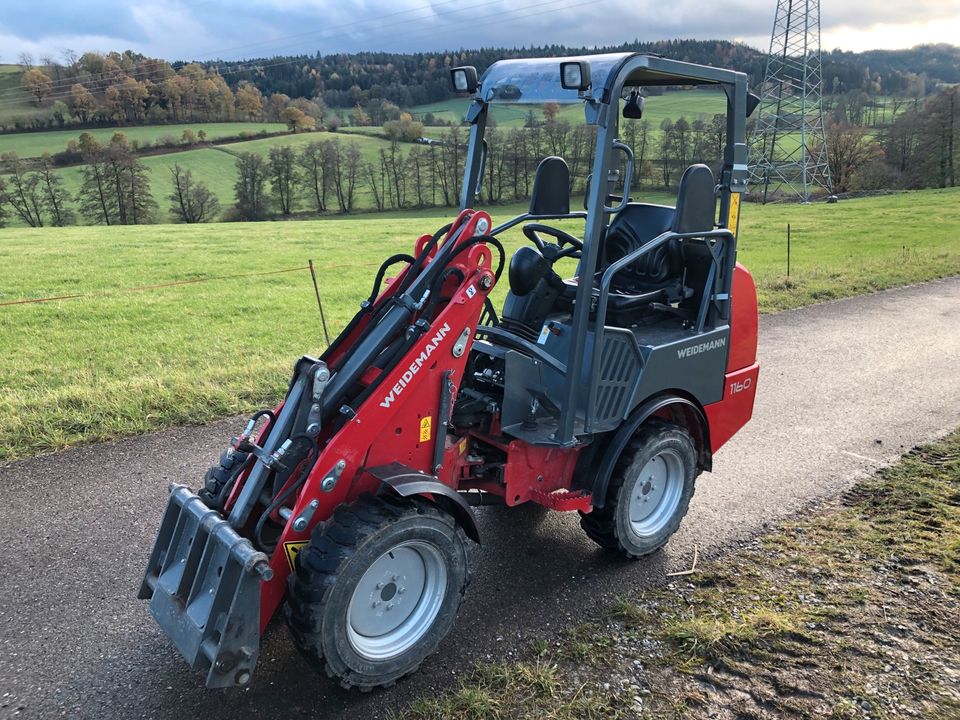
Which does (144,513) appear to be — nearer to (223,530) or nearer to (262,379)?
(223,530)

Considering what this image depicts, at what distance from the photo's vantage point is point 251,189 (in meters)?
47.4

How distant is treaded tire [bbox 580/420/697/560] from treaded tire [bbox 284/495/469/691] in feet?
3.76

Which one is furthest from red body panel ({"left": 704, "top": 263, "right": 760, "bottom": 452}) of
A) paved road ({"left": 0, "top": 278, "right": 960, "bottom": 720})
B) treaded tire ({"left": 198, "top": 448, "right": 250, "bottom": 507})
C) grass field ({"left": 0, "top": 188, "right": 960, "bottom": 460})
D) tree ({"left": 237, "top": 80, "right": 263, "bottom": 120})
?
tree ({"left": 237, "top": 80, "right": 263, "bottom": 120})

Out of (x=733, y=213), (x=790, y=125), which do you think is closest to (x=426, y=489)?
(x=733, y=213)

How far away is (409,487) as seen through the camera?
Result: 3.20 m

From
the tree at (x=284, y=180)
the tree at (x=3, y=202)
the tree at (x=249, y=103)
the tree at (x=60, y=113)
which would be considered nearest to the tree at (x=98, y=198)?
the tree at (x=3, y=202)

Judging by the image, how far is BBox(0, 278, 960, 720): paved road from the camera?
10.8 feet

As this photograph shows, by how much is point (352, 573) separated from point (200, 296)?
39.3 ft

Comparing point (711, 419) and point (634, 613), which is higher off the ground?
point (711, 419)

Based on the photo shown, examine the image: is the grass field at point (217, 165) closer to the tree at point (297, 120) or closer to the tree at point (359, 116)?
the tree at point (359, 116)

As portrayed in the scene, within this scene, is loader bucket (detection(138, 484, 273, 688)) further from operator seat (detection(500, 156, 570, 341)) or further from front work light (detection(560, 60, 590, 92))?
front work light (detection(560, 60, 590, 92))

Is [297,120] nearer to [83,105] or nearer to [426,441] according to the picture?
[83,105]

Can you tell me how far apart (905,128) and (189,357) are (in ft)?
162

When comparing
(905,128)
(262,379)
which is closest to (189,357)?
(262,379)
